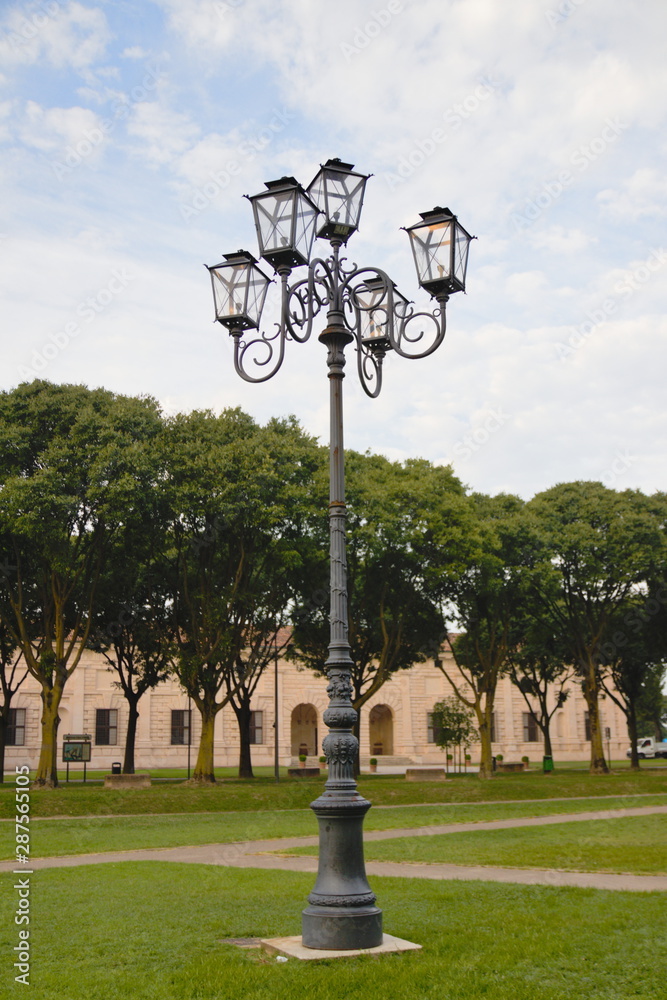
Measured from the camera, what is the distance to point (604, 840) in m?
17.4

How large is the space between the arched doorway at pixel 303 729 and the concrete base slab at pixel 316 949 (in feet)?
207

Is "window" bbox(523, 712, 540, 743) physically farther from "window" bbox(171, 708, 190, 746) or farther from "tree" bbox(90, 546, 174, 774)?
"tree" bbox(90, 546, 174, 774)

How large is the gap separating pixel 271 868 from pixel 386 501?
67.9ft

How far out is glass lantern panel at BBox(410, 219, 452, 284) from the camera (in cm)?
973

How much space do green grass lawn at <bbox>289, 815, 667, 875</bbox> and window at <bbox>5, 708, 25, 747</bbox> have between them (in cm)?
4440

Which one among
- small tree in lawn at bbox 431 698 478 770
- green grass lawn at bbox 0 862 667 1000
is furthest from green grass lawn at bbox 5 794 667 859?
small tree in lawn at bbox 431 698 478 770

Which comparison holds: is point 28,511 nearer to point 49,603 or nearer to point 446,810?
point 49,603

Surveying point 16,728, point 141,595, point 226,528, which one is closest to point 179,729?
point 16,728

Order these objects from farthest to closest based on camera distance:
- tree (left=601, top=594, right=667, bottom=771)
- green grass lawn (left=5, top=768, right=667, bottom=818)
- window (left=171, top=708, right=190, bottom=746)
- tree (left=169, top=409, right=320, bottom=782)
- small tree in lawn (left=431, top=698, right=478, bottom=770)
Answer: window (left=171, top=708, right=190, bottom=746)
small tree in lawn (left=431, top=698, right=478, bottom=770)
tree (left=601, top=594, right=667, bottom=771)
tree (left=169, top=409, right=320, bottom=782)
green grass lawn (left=5, top=768, right=667, bottom=818)

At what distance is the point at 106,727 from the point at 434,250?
55.7 metres

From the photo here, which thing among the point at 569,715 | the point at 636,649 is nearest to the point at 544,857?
the point at 636,649

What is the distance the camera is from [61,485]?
25.8 meters

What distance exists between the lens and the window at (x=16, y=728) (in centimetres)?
5741

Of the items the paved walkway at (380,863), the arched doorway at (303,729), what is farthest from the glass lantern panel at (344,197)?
the arched doorway at (303,729)
